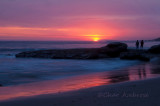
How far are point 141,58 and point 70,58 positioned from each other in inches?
353

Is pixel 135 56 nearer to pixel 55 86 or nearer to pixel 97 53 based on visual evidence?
pixel 97 53

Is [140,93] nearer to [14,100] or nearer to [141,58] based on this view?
[14,100]

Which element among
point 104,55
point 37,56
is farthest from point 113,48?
point 37,56

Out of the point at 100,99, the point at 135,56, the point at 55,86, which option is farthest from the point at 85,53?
the point at 100,99

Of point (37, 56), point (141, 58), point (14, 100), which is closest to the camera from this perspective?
point (14, 100)

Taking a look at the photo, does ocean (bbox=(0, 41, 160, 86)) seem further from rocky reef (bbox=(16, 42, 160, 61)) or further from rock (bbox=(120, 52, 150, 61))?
rocky reef (bbox=(16, 42, 160, 61))

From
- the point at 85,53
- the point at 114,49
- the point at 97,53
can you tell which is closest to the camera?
the point at 85,53

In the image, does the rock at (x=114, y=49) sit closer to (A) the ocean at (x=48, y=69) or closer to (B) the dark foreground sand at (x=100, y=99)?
(A) the ocean at (x=48, y=69)

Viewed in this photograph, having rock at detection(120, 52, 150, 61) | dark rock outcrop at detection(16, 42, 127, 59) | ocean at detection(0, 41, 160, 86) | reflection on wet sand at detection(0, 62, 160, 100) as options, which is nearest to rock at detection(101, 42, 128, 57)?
dark rock outcrop at detection(16, 42, 127, 59)

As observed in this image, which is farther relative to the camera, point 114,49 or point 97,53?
point 114,49

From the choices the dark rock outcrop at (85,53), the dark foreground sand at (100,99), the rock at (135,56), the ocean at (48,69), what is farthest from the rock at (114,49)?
the dark foreground sand at (100,99)

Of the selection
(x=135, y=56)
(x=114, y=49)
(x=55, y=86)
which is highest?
(x=114, y=49)

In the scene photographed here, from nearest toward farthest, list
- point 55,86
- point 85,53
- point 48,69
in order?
point 55,86, point 48,69, point 85,53

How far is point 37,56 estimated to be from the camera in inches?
1202
